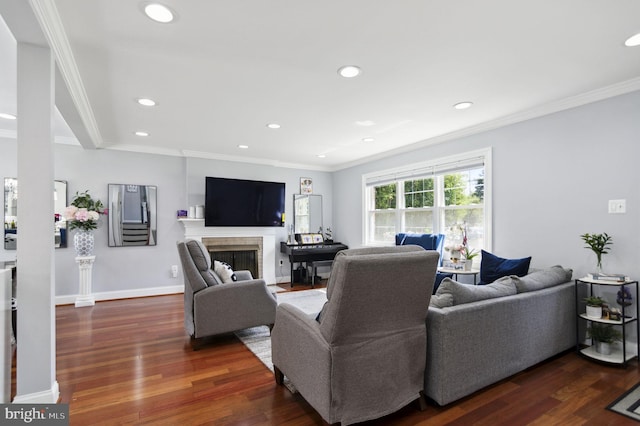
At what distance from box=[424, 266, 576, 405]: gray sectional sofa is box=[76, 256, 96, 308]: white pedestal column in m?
4.64

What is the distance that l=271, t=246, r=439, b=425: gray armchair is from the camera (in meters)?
1.65

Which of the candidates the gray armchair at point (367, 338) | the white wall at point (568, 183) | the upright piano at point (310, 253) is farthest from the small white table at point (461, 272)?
the upright piano at point (310, 253)

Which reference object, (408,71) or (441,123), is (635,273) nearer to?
(441,123)

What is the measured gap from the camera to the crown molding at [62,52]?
176cm

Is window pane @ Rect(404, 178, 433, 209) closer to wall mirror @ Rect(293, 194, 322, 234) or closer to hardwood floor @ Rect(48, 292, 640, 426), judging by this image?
wall mirror @ Rect(293, 194, 322, 234)

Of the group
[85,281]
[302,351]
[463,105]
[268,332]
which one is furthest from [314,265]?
[302,351]

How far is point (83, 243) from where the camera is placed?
4.55 m

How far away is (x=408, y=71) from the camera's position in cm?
262

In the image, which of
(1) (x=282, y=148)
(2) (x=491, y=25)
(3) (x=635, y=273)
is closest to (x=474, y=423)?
(3) (x=635, y=273)

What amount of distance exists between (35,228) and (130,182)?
11.3 feet

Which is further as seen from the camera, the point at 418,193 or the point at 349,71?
the point at 418,193

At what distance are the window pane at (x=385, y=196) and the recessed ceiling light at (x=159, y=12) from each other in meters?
4.28

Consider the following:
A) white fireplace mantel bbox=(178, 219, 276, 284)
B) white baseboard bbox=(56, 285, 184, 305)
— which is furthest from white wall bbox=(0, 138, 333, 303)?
white fireplace mantel bbox=(178, 219, 276, 284)

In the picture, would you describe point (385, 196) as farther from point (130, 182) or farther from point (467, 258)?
point (130, 182)
